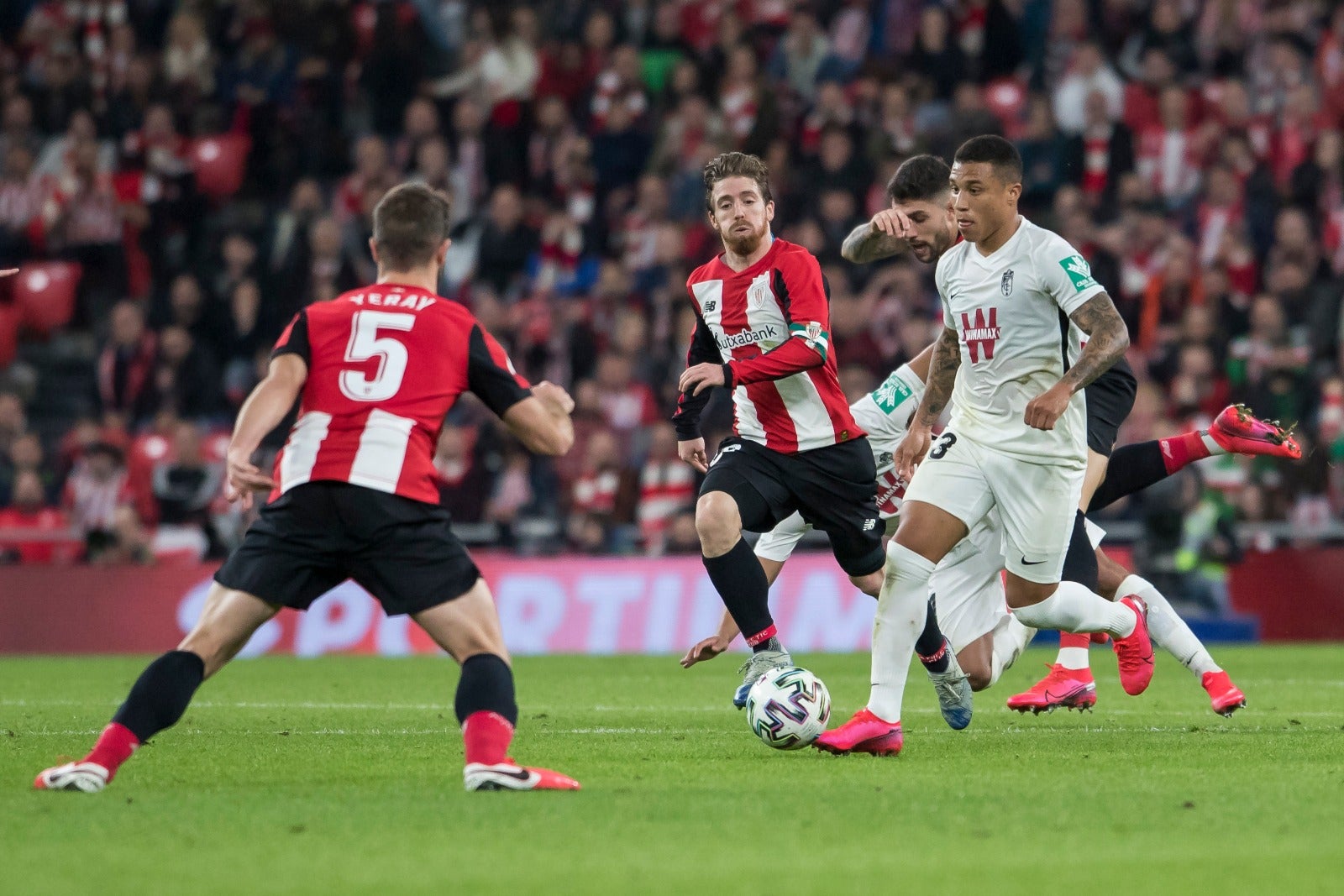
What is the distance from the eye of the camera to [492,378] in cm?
566

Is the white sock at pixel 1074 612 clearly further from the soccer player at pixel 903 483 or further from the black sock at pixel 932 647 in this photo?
the soccer player at pixel 903 483

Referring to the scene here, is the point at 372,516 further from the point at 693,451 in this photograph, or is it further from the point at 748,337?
the point at 693,451

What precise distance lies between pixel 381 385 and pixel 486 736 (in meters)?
1.09

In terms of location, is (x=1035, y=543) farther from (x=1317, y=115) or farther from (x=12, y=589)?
(x=1317, y=115)

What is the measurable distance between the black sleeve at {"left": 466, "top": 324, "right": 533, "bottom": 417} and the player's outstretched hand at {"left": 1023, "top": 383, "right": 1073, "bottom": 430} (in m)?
1.94

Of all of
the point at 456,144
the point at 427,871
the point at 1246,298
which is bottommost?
the point at 427,871

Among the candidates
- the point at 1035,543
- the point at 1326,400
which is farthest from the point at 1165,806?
the point at 1326,400

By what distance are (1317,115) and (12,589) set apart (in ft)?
40.6

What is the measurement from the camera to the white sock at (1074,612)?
298 inches

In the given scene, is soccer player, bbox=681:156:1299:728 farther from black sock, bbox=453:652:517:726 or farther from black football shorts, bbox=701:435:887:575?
black sock, bbox=453:652:517:726

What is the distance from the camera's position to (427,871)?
14.2 ft

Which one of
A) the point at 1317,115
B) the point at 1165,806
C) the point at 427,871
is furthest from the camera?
the point at 1317,115

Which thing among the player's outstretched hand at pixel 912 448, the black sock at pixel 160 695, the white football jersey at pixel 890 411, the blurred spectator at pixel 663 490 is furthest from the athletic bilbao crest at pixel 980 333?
the blurred spectator at pixel 663 490

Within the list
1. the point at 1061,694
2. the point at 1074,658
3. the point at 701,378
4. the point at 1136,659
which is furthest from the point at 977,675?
the point at 701,378
